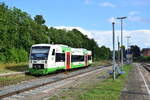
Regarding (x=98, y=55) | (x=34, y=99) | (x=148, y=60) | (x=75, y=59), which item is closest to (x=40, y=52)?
(x=75, y=59)

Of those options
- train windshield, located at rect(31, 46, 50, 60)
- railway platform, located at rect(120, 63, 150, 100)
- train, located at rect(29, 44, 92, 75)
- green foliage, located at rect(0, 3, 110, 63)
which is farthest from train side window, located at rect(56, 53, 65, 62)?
green foliage, located at rect(0, 3, 110, 63)

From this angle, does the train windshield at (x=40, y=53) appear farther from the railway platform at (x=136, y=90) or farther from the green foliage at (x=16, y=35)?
the green foliage at (x=16, y=35)

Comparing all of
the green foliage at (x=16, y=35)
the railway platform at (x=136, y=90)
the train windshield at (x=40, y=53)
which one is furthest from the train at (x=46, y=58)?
the green foliage at (x=16, y=35)

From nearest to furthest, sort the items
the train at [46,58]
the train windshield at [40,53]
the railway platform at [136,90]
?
the railway platform at [136,90] < the train at [46,58] < the train windshield at [40,53]

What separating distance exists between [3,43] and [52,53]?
65.6ft

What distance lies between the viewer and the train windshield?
29.5m

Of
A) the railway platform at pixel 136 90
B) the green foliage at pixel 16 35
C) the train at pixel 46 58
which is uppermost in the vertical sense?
the green foliage at pixel 16 35

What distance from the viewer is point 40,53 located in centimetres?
2969

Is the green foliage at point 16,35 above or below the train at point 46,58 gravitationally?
above

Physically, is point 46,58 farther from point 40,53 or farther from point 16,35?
point 16,35

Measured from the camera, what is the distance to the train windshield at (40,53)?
29.5 m

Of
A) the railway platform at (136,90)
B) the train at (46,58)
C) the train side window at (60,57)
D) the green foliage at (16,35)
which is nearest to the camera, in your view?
the railway platform at (136,90)

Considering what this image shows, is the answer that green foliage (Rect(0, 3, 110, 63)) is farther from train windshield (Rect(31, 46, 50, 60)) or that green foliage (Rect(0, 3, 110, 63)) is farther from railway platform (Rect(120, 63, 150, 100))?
railway platform (Rect(120, 63, 150, 100))

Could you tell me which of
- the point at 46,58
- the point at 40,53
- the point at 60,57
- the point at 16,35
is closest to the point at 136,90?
the point at 46,58
